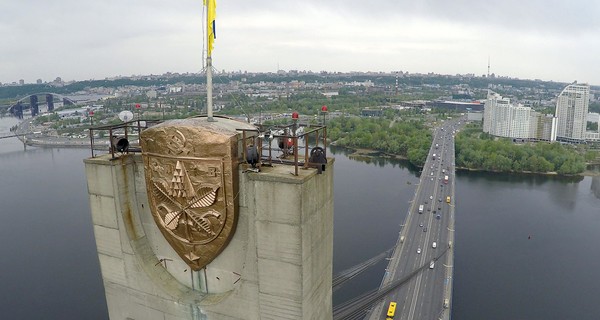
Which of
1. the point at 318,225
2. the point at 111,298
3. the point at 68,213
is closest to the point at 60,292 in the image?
the point at 68,213

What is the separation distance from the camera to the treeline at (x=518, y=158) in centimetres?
4072

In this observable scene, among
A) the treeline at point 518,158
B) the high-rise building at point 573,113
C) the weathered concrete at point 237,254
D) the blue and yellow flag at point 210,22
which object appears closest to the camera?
the weathered concrete at point 237,254

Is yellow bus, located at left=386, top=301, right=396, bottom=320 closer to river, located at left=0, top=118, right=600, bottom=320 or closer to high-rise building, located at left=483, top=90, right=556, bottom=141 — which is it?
river, located at left=0, top=118, right=600, bottom=320

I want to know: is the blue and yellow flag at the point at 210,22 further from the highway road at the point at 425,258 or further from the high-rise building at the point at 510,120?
the high-rise building at the point at 510,120

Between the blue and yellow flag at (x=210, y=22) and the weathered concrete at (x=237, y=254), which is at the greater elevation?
the blue and yellow flag at (x=210, y=22)

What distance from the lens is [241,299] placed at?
4.54 meters

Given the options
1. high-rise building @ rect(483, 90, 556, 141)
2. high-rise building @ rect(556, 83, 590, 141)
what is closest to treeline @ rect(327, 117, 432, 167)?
high-rise building @ rect(483, 90, 556, 141)

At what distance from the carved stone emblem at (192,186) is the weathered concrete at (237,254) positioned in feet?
0.57

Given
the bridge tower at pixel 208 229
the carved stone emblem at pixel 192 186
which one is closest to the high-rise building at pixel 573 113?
the bridge tower at pixel 208 229

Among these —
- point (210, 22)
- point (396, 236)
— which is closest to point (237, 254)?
point (210, 22)

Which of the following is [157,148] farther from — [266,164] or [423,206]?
[423,206]

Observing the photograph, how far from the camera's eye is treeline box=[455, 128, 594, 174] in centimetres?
4072

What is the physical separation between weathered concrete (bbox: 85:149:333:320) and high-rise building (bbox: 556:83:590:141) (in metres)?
62.1

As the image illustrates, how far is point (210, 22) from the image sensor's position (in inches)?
181
